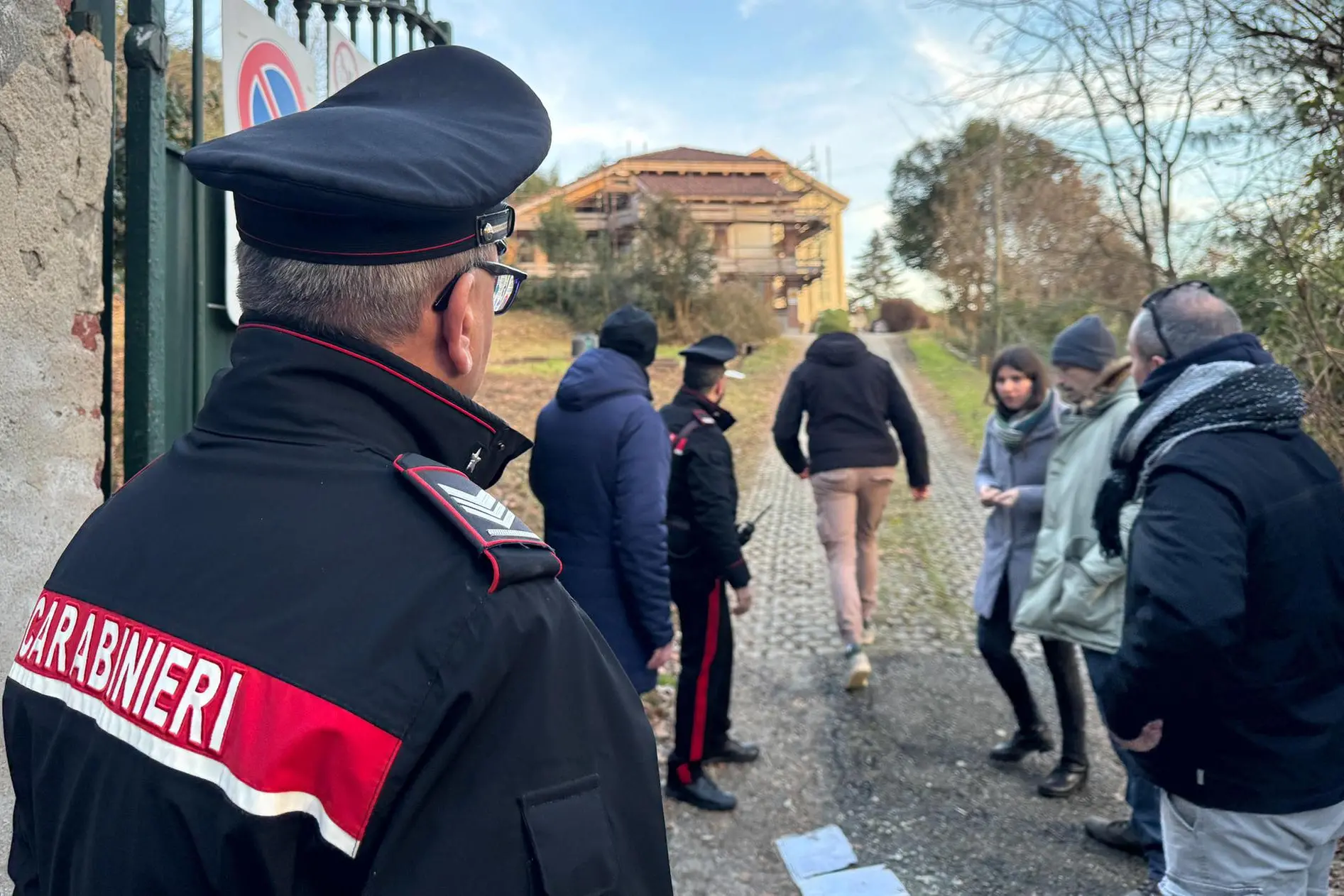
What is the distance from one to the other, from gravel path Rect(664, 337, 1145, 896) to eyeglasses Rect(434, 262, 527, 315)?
297 centimetres

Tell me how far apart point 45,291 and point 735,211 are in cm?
3853

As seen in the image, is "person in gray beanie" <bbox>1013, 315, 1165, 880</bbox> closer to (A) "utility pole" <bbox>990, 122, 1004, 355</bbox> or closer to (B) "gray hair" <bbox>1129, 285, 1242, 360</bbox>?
(B) "gray hair" <bbox>1129, 285, 1242, 360</bbox>

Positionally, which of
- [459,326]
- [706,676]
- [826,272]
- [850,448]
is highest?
[826,272]

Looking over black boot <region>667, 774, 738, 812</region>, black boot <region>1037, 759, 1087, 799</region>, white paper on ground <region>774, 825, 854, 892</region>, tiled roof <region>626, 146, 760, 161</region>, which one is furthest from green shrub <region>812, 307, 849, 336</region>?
tiled roof <region>626, 146, 760, 161</region>

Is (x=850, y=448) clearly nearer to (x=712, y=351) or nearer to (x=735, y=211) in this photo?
(x=712, y=351)

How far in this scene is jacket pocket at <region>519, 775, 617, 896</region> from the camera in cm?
103

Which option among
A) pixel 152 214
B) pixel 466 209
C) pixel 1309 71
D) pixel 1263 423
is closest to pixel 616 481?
pixel 152 214

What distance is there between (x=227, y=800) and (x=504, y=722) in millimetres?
284

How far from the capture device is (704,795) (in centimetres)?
435

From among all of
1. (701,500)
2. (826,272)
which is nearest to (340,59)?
(701,500)

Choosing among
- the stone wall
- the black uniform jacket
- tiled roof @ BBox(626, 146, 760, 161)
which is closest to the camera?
the black uniform jacket

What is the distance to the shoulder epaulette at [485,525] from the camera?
3.49 ft

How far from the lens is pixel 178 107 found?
727cm

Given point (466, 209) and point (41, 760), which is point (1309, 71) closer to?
point (466, 209)
